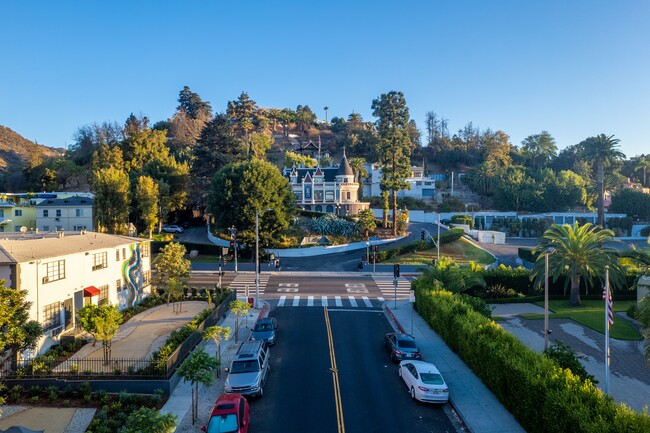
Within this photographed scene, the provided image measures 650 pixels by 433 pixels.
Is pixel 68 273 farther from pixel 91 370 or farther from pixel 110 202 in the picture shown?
pixel 110 202

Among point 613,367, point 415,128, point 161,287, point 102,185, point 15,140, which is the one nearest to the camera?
point 613,367

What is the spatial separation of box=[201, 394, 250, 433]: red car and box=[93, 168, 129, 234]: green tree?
1960 inches

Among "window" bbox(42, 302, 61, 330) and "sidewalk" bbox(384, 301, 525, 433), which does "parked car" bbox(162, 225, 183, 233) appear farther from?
"sidewalk" bbox(384, 301, 525, 433)

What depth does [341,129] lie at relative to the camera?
163 metres

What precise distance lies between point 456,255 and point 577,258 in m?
25.3

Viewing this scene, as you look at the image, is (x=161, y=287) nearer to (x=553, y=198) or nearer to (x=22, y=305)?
(x=22, y=305)

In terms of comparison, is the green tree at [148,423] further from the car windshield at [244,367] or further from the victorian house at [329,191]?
the victorian house at [329,191]

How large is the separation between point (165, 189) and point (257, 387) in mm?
56631

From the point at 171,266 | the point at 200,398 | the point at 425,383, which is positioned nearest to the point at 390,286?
the point at 171,266

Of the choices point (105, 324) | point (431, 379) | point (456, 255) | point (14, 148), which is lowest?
point (431, 379)

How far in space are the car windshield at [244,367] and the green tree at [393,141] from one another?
175 feet

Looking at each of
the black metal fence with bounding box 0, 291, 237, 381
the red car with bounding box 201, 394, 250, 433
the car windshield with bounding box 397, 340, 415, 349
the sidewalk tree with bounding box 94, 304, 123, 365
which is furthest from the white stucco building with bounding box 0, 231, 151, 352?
the car windshield with bounding box 397, 340, 415, 349

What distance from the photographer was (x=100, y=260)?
1166 inches

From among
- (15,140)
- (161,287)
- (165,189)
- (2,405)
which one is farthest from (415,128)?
(15,140)
